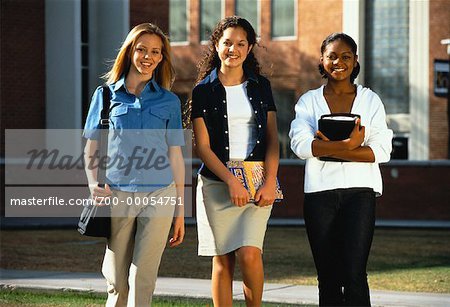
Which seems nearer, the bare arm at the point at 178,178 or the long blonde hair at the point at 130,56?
the bare arm at the point at 178,178

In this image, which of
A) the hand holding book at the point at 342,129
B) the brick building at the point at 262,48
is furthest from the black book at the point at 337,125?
the brick building at the point at 262,48

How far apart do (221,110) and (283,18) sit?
136ft

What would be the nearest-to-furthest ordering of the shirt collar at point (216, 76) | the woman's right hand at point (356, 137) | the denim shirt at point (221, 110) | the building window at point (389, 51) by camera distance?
1. the woman's right hand at point (356, 137)
2. the denim shirt at point (221, 110)
3. the shirt collar at point (216, 76)
4. the building window at point (389, 51)

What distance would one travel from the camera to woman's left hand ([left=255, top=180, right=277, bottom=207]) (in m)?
6.63

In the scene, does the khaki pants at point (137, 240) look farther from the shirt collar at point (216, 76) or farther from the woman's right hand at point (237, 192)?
the shirt collar at point (216, 76)

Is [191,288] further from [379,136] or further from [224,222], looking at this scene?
[379,136]

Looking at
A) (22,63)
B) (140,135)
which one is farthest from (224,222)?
(22,63)

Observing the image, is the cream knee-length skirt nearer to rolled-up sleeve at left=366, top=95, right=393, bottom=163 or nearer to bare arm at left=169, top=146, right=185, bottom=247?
bare arm at left=169, top=146, right=185, bottom=247

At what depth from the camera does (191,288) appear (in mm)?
10977

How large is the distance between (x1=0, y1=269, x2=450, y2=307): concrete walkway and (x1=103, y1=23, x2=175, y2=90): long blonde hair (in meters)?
3.75

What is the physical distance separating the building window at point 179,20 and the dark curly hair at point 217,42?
43.6 meters

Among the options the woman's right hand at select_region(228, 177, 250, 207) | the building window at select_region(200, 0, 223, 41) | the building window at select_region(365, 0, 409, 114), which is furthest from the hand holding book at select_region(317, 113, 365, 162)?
the building window at select_region(200, 0, 223, 41)

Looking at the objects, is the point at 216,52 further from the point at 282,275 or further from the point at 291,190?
the point at 291,190

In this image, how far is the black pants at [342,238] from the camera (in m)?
6.41
